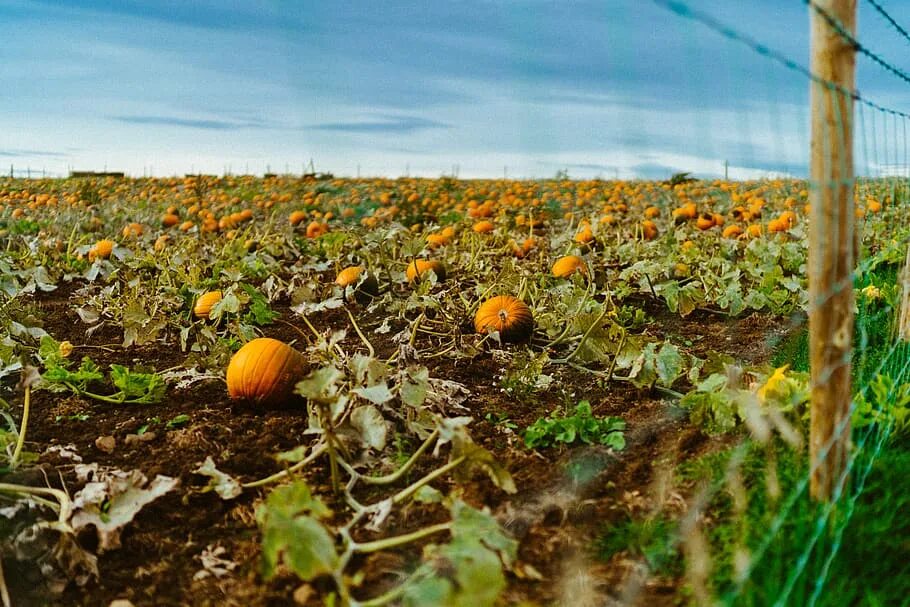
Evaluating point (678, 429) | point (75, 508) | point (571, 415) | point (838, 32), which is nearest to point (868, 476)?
point (678, 429)

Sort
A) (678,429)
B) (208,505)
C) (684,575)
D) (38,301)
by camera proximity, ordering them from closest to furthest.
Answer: (684,575) < (208,505) < (678,429) < (38,301)

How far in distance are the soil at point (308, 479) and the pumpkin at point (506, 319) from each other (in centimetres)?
25

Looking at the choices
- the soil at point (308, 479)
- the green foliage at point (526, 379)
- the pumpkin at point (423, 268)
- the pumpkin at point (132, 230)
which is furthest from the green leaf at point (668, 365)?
the pumpkin at point (132, 230)

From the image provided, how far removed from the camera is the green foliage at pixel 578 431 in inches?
125

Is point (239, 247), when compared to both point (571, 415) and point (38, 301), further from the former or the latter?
point (571, 415)

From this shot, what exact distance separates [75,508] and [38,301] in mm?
4285

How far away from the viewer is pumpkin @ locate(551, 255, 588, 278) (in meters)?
5.76

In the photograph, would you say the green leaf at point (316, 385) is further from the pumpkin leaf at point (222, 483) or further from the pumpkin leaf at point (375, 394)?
the pumpkin leaf at point (222, 483)

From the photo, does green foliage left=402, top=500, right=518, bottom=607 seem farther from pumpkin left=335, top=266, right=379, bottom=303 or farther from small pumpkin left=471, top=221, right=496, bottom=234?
small pumpkin left=471, top=221, right=496, bottom=234

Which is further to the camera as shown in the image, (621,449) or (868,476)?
(621,449)

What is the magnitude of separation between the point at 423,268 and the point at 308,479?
299 cm

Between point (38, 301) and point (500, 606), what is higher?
point (38, 301)

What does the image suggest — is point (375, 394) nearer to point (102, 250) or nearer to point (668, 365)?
point (668, 365)

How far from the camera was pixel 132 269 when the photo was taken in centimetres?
659
